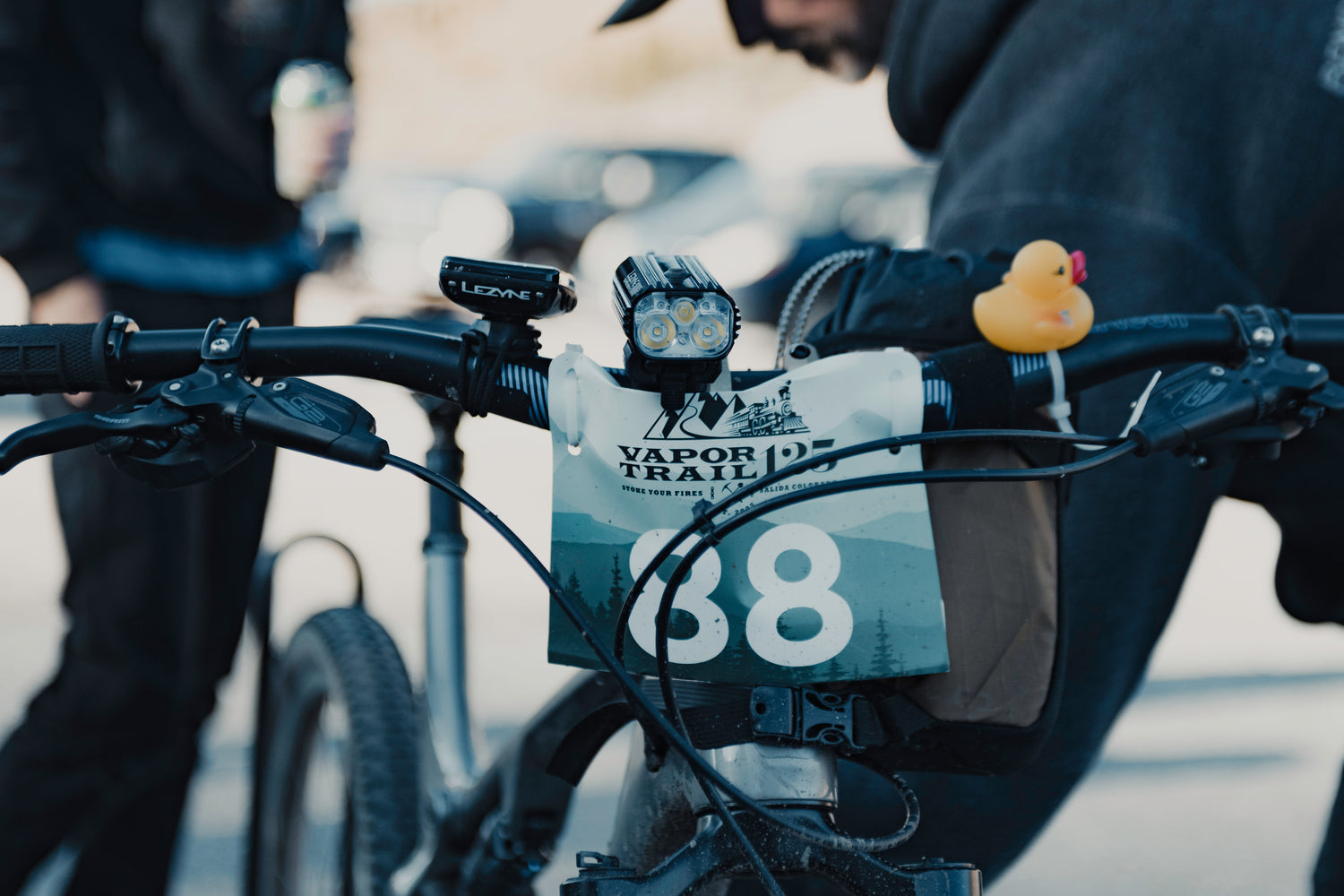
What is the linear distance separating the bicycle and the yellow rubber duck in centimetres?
2

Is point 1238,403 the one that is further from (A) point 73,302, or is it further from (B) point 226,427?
(A) point 73,302

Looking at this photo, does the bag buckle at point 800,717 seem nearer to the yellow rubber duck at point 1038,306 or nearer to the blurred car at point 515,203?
the yellow rubber duck at point 1038,306

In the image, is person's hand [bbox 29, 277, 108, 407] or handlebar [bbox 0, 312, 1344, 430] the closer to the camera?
handlebar [bbox 0, 312, 1344, 430]

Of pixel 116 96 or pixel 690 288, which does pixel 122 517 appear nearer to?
pixel 116 96

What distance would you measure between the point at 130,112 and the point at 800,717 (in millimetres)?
1910

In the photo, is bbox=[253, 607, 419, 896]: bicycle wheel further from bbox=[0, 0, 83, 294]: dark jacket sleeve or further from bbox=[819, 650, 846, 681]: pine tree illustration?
bbox=[819, 650, 846, 681]: pine tree illustration

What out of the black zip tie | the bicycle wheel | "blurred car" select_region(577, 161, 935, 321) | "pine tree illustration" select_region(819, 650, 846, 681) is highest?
"blurred car" select_region(577, 161, 935, 321)

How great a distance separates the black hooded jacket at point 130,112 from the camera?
2.36 metres

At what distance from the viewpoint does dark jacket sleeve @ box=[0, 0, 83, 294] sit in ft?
7.59

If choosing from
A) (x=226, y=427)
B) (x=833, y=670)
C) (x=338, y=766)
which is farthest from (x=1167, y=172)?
(x=338, y=766)

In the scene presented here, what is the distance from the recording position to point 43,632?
4.71 meters

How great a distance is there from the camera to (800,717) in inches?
44.5

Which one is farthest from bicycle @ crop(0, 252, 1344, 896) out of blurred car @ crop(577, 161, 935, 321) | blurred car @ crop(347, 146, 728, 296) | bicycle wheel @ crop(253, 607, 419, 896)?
blurred car @ crop(347, 146, 728, 296)

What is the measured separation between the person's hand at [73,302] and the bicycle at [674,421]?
1.28 m
